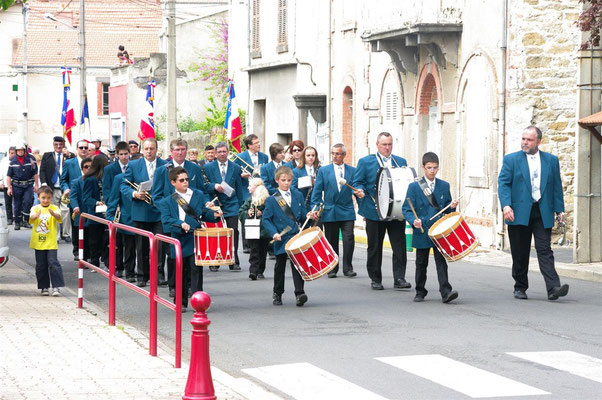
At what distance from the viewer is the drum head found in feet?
49.9

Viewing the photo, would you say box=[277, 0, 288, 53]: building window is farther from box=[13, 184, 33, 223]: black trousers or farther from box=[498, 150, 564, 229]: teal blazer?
box=[498, 150, 564, 229]: teal blazer

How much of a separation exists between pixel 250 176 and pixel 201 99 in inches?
1434

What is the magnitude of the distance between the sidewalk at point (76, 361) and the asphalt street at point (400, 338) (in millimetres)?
544

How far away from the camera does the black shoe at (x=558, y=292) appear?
45.8 feet

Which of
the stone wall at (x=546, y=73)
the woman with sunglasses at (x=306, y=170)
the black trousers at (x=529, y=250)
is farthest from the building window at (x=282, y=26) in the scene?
the black trousers at (x=529, y=250)

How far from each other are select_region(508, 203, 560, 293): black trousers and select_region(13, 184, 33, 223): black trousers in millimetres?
16398

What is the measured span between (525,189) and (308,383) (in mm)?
5835

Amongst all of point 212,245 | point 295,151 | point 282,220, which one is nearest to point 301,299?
point 282,220

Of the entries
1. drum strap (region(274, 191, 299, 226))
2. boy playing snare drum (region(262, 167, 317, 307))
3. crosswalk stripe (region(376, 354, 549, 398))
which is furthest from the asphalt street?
drum strap (region(274, 191, 299, 226))

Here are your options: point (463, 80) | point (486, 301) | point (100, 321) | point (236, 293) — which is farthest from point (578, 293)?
point (463, 80)

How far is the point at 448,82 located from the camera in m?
25.9

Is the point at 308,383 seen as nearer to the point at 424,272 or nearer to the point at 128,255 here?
the point at 424,272

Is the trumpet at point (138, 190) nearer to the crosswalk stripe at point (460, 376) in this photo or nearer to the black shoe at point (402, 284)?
the black shoe at point (402, 284)

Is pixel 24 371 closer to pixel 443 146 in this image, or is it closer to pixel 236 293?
pixel 236 293
